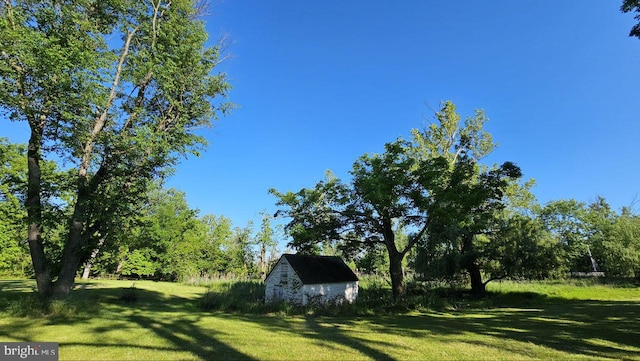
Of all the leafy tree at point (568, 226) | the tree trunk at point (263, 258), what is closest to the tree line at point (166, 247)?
the tree trunk at point (263, 258)

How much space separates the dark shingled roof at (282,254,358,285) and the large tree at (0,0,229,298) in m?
10.8

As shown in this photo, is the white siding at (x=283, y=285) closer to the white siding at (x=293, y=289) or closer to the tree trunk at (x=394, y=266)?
the white siding at (x=293, y=289)

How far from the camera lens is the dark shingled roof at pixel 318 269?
67.6 feet

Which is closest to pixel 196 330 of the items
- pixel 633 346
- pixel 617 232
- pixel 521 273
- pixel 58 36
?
pixel 633 346

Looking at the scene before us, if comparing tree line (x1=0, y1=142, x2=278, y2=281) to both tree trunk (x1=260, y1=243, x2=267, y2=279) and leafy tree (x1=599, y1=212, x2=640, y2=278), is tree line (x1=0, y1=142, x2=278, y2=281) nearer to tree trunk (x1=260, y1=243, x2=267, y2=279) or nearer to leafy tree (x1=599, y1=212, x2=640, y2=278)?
tree trunk (x1=260, y1=243, x2=267, y2=279)

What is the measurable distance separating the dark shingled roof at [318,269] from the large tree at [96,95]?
35.3 ft

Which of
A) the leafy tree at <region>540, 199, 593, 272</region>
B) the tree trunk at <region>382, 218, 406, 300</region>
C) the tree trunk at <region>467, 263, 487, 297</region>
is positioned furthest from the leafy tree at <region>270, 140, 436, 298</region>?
the leafy tree at <region>540, 199, 593, 272</region>

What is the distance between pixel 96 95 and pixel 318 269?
17.1m

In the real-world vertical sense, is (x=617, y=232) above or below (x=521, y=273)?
above

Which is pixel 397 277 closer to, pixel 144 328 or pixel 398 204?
pixel 398 204

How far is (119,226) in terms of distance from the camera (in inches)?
579

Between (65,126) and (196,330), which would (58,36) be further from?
(196,330)

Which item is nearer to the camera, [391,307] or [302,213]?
[391,307]

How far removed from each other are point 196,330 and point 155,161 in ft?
26.4
